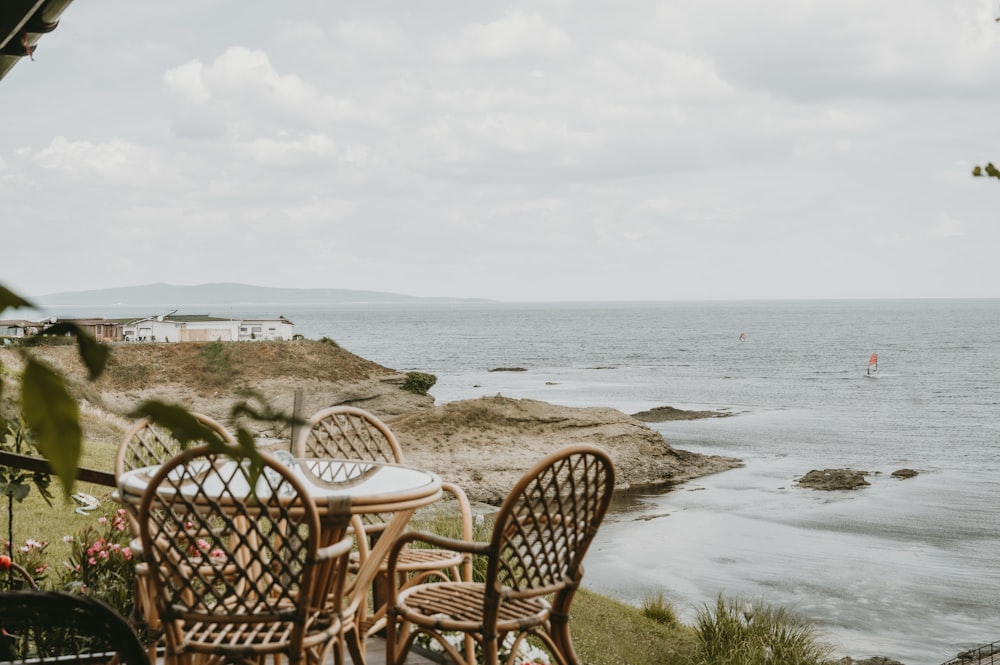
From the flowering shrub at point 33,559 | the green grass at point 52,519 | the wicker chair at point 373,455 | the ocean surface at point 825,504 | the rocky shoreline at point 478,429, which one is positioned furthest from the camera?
the rocky shoreline at point 478,429

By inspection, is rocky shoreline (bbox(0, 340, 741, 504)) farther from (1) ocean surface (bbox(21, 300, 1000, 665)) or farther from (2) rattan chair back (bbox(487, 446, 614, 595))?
(2) rattan chair back (bbox(487, 446, 614, 595))

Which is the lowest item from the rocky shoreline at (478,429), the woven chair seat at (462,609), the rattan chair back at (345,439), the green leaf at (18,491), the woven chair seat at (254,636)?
the rocky shoreline at (478,429)

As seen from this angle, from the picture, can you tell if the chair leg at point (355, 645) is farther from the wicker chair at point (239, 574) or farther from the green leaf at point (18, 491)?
the green leaf at point (18, 491)

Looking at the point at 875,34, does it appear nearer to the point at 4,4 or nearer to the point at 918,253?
the point at 4,4

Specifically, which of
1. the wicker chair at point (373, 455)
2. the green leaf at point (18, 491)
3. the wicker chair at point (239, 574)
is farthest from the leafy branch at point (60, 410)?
the green leaf at point (18, 491)

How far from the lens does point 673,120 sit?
74.1 meters

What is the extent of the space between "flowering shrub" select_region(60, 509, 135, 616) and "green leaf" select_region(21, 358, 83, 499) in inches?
180

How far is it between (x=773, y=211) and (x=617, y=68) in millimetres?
46642

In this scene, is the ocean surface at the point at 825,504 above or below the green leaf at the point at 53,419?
below

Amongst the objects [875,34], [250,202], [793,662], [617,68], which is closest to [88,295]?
[250,202]

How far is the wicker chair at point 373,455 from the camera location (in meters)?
4.27

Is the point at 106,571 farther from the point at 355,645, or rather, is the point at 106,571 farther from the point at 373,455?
the point at 355,645

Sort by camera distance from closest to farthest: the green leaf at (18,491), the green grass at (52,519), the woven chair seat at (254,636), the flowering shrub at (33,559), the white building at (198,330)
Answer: the woven chair seat at (254,636), the green leaf at (18,491), the flowering shrub at (33,559), the green grass at (52,519), the white building at (198,330)

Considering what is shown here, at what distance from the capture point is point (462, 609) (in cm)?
341
